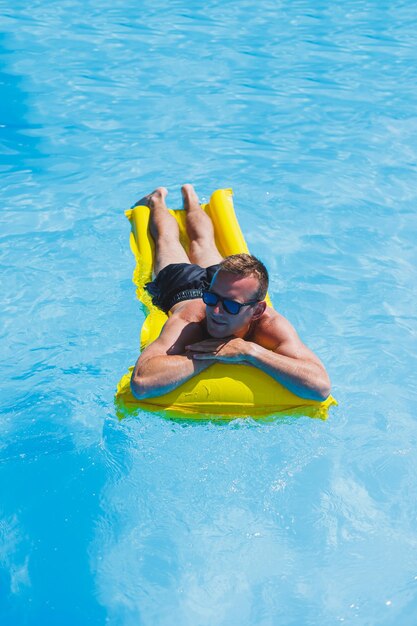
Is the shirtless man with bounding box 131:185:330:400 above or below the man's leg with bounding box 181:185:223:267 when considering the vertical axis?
above

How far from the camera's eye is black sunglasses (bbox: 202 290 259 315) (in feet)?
13.6

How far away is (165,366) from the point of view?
13.9 feet

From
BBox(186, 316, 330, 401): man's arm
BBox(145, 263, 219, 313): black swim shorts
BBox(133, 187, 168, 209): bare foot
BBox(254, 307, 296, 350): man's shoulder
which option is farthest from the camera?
BBox(133, 187, 168, 209): bare foot

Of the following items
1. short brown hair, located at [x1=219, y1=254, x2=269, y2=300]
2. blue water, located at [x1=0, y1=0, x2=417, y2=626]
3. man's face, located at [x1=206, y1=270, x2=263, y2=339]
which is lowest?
blue water, located at [x1=0, y1=0, x2=417, y2=626]

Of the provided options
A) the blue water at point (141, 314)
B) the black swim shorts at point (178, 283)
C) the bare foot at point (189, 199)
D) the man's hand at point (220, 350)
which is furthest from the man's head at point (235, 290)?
the bare foot at point (189, 199)

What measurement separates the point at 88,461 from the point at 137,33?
24.5 ft

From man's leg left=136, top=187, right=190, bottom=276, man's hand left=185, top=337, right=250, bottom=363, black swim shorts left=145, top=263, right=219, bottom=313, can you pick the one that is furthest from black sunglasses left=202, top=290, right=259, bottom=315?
man's leg left=136, top=187, right=190, bottom=276

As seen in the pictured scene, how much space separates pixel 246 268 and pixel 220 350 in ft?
1.64

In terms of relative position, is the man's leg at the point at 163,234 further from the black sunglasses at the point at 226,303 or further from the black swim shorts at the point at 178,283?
the black sunglasses at the point at 226,303

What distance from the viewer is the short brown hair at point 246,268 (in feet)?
13.6

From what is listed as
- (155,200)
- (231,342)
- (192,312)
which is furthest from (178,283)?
(155,200)

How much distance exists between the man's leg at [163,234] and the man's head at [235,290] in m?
1.48

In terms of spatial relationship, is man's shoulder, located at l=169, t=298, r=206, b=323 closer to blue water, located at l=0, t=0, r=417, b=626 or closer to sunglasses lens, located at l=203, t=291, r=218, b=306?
sunglasses lens, located at l=203, t=291, r=218, b=306

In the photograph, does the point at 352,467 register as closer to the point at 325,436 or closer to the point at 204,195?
the point at 325,436
